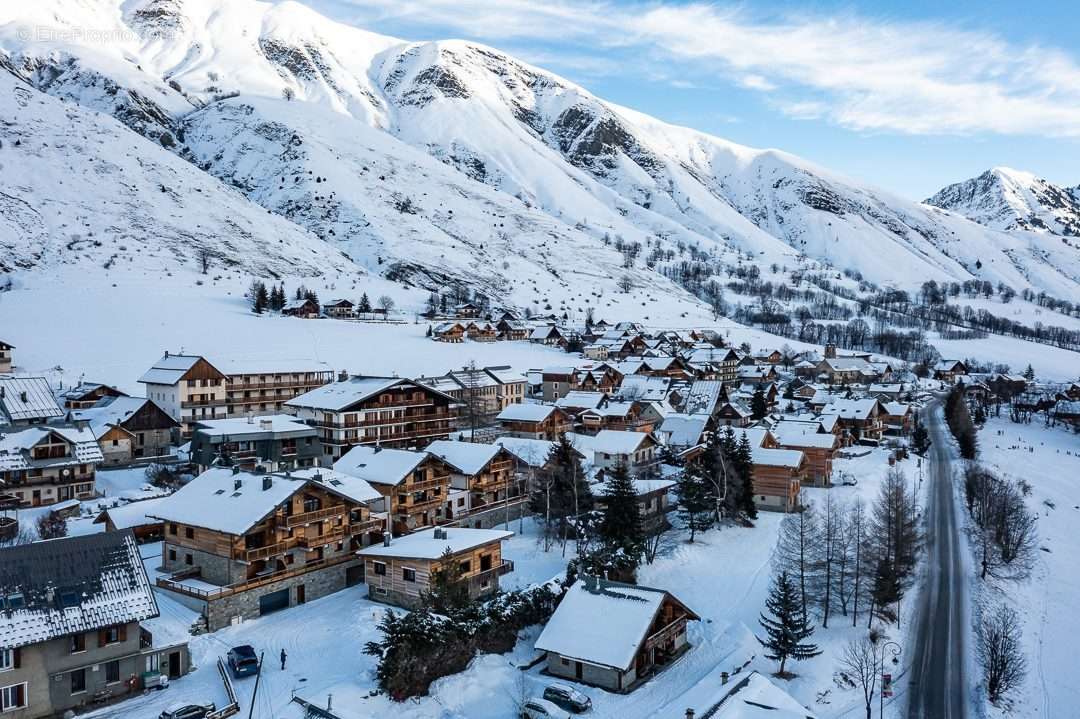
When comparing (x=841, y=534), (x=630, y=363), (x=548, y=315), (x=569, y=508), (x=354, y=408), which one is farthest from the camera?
(x=548, y=315)

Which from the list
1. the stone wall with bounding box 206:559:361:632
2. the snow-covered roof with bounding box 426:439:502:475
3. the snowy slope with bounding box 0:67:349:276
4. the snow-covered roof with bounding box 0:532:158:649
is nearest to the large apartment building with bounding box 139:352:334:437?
the snow-covered roof with bounding box 426:439:502:475

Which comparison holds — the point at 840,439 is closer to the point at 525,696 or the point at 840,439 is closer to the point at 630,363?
the point at 630,363

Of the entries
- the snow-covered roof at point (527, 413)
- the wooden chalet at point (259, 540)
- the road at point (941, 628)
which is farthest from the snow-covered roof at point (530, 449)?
the road at point (941, 628)

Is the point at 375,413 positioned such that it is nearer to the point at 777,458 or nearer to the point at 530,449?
the point at 530,449

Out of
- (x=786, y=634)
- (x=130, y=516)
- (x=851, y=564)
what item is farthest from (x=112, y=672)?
(x=851, y=564)

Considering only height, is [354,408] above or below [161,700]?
above

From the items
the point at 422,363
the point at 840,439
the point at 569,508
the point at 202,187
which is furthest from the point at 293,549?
the point at 202,187

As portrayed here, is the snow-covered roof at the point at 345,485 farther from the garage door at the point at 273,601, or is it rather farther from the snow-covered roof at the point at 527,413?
the snow-covered roof at the point at 527,413

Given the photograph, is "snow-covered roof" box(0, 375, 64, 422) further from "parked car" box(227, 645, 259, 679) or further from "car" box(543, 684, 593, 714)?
"car" box(543, 684, 593, 714)
